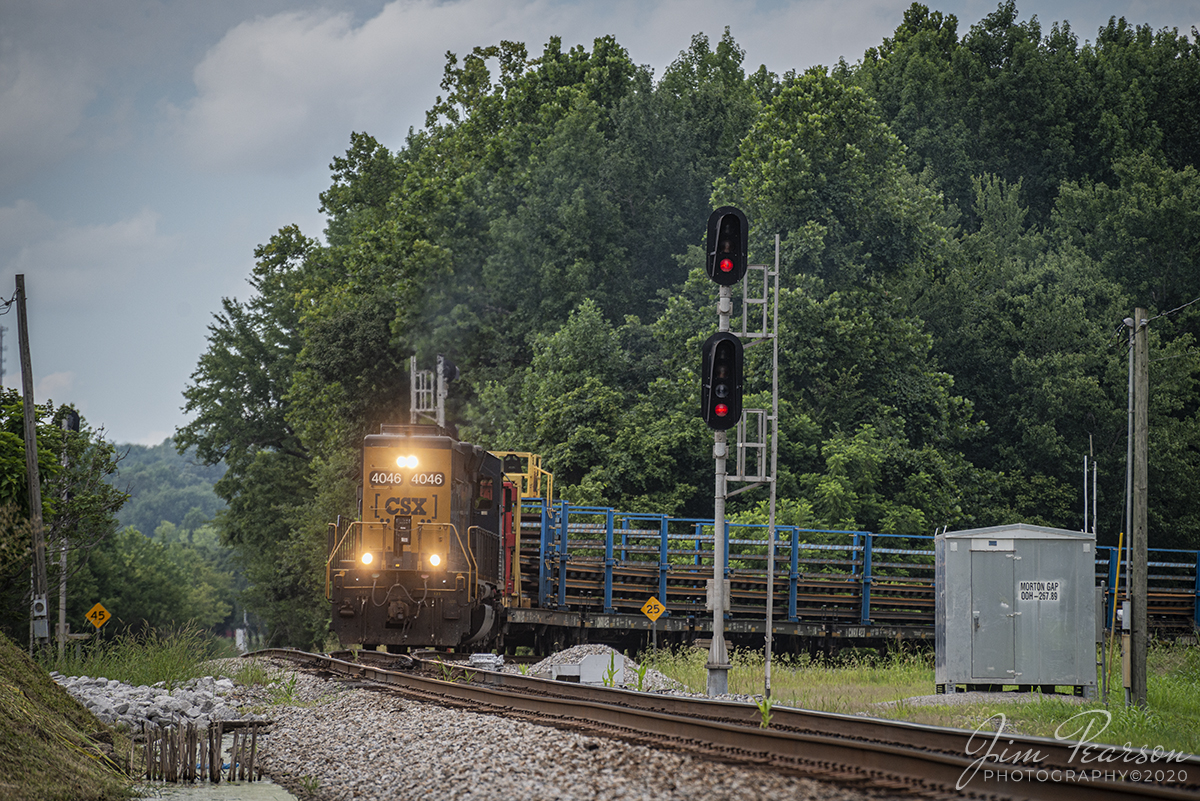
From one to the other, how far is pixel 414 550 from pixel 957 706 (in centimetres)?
965

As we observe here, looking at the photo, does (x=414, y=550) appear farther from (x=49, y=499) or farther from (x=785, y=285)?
(x=785, y=285)

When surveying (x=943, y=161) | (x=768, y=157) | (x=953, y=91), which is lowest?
(x=768, y=157)

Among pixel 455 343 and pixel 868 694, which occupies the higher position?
pixel 455 343

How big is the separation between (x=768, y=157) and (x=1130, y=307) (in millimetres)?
15796

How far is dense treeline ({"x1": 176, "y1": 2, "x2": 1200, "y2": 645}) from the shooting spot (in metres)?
40.8

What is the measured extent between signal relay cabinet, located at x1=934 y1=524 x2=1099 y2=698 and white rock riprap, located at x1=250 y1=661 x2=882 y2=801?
8.16 meters

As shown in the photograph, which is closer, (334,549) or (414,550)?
(414,550)

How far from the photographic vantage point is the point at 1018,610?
17766 mm

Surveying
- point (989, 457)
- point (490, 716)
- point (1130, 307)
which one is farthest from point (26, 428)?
point (1130, 307)

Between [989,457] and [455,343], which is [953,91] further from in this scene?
[455,343]

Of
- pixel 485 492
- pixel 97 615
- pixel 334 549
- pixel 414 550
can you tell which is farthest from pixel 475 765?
pixel 97 615

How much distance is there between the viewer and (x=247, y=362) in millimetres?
65875

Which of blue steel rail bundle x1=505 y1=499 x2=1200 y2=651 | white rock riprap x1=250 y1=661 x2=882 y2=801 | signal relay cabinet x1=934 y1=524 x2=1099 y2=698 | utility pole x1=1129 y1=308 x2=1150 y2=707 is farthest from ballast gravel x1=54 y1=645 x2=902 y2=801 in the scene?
blue steel rail bundle x1=505 y1=499 x2=1200 y2=651

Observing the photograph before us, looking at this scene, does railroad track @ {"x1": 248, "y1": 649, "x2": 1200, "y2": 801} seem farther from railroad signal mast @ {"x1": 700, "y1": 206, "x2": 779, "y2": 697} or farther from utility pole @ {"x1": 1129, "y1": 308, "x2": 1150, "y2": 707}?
utility pole @ {"x1": 1129, "y1": 308, "x2": 1150, "y2": 707}
